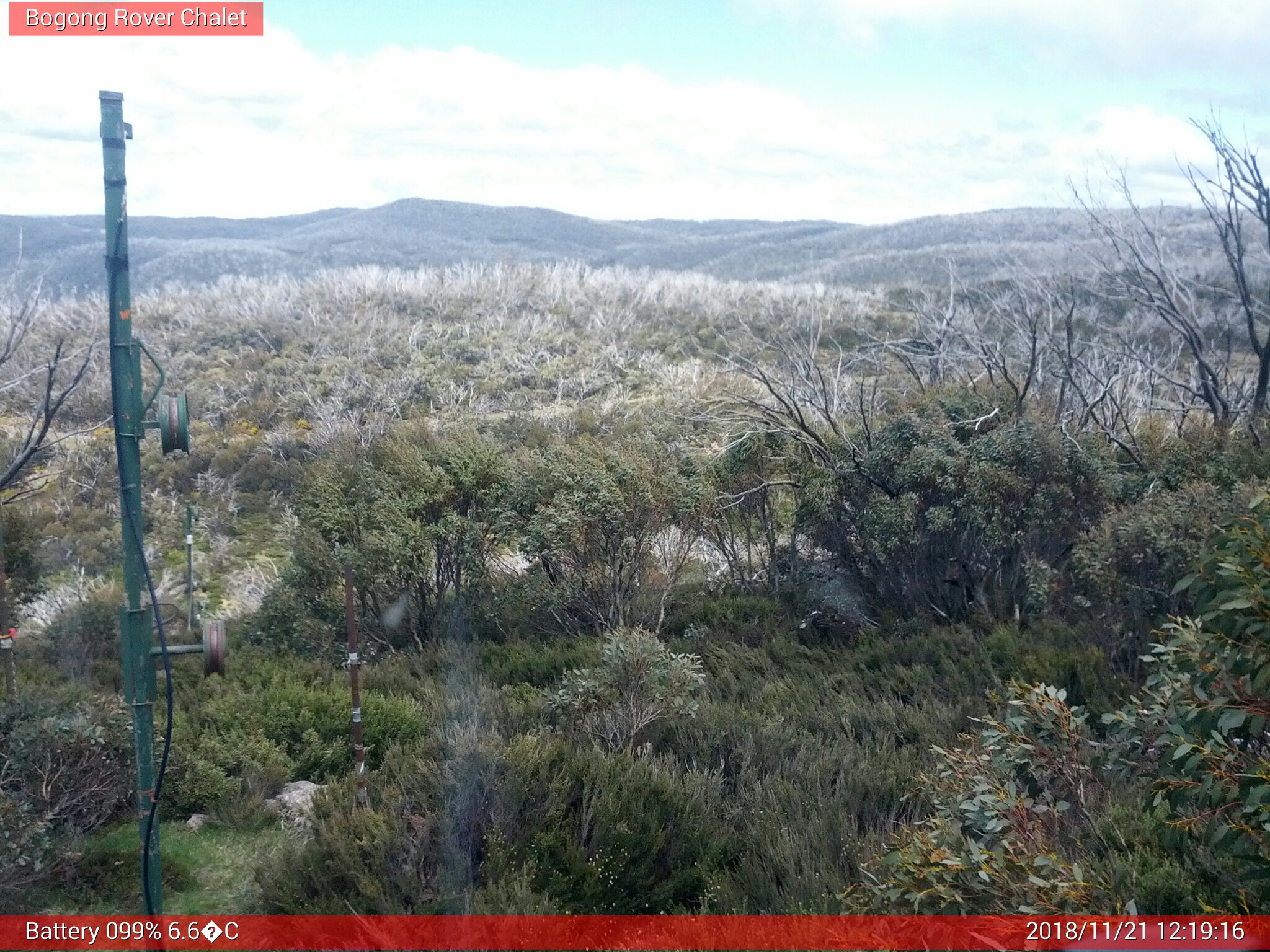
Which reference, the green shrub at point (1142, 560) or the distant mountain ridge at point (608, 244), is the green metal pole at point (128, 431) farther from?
the distant mountain ridge at point (608, 244)

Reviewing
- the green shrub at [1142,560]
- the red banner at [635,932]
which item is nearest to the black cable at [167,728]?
the red banner at [635,932]

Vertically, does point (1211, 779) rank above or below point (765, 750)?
above

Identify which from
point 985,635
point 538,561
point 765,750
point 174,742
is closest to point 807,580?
point 985,635

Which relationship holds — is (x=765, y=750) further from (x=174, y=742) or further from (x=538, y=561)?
(x=538, y=561)

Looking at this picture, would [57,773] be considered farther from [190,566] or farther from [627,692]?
[190,566]

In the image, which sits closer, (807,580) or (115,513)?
(807,580)

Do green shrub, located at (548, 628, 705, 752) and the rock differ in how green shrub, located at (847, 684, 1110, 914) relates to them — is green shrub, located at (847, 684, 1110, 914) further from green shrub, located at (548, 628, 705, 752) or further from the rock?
the rock

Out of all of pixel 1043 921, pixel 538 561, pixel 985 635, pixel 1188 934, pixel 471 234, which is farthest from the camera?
pixel 471 234

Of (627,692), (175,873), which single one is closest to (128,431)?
(175,873)
